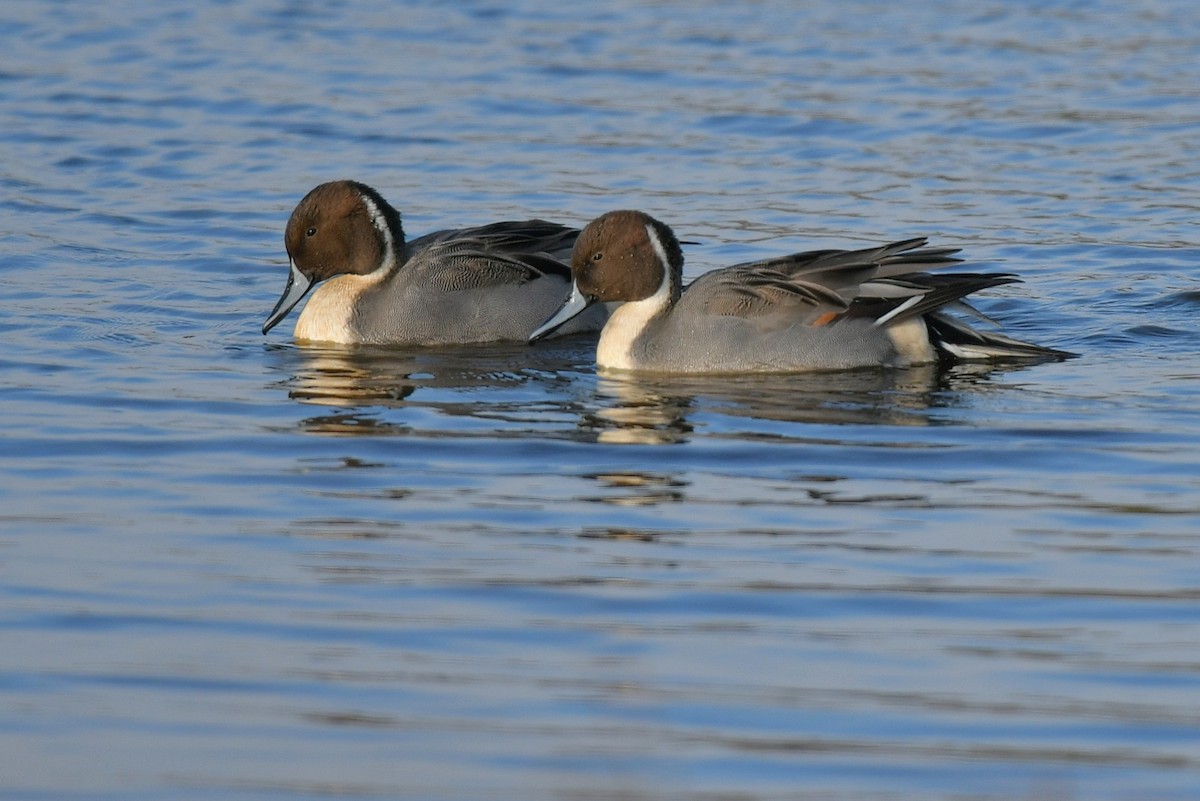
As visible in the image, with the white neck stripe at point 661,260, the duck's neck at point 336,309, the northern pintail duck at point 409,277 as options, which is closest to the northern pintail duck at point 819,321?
the white neck stripe at point 661,260

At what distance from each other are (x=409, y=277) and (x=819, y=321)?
2174mm

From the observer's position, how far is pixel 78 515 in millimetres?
6164

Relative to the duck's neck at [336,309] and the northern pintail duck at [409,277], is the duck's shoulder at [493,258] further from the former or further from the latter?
the duck's neck at [336,309]

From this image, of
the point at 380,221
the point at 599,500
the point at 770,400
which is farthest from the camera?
the point at 380,221

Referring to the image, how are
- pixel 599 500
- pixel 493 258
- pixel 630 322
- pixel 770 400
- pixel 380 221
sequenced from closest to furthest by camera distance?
1. pixel 599 500
2. pixel 770 400
3. pixel 630 322
4. pixel 493 258
5. pixel 380 221

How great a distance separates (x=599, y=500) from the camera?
20.9 feet

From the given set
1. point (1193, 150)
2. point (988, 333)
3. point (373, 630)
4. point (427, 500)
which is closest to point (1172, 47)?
point (1193, 150)

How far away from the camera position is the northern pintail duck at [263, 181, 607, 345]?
31.3ft

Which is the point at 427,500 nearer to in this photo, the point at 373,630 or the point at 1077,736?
the point at 373,630

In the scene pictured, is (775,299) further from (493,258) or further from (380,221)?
(380,221)

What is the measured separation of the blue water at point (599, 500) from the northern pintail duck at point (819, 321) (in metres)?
0.15

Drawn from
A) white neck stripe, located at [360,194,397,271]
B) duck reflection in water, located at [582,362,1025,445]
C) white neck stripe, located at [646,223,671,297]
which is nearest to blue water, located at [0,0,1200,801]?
duck reflection in water, located at [582,362,1025,445]

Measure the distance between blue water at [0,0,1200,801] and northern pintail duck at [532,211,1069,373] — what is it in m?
0.15

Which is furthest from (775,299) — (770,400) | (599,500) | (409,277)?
(599,500)
